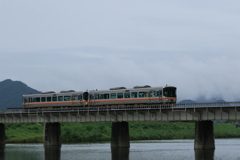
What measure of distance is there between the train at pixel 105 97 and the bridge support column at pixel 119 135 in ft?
13.3

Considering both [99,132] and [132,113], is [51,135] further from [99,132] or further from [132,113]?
[99,132]

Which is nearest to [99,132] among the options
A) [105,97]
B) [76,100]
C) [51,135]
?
[51,135]

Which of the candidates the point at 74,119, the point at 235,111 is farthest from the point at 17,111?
the point at 235,111

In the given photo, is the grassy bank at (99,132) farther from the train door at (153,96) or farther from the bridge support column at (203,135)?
the bridge support column at (203,135)

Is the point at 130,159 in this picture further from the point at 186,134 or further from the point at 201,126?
the point at 186,134

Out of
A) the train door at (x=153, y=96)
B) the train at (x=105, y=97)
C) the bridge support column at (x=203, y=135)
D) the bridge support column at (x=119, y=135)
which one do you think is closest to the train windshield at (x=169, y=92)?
the train at (x=105, y=97)

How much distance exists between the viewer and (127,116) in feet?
283

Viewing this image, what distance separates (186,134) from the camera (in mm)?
150875

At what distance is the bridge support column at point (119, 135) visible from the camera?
90.6 metres

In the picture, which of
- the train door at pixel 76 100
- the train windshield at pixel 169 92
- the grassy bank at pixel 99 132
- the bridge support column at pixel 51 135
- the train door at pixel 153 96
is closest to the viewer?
the train door at pixel 153 96

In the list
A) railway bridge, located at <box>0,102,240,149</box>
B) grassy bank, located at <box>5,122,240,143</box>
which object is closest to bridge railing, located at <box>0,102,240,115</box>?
railway bridge, located at <box>0,102,240,149</box>

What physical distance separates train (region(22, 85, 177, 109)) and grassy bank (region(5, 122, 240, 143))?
23673mm

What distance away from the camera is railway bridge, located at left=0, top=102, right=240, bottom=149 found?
76562 millimetres

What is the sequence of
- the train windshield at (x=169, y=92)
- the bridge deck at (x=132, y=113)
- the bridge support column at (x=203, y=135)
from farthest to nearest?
1. the train windshield at (x=169, y=92)
2. the bridge support column at (x=203, y=135)
3. the bridge deck at (x=132, y=113)
